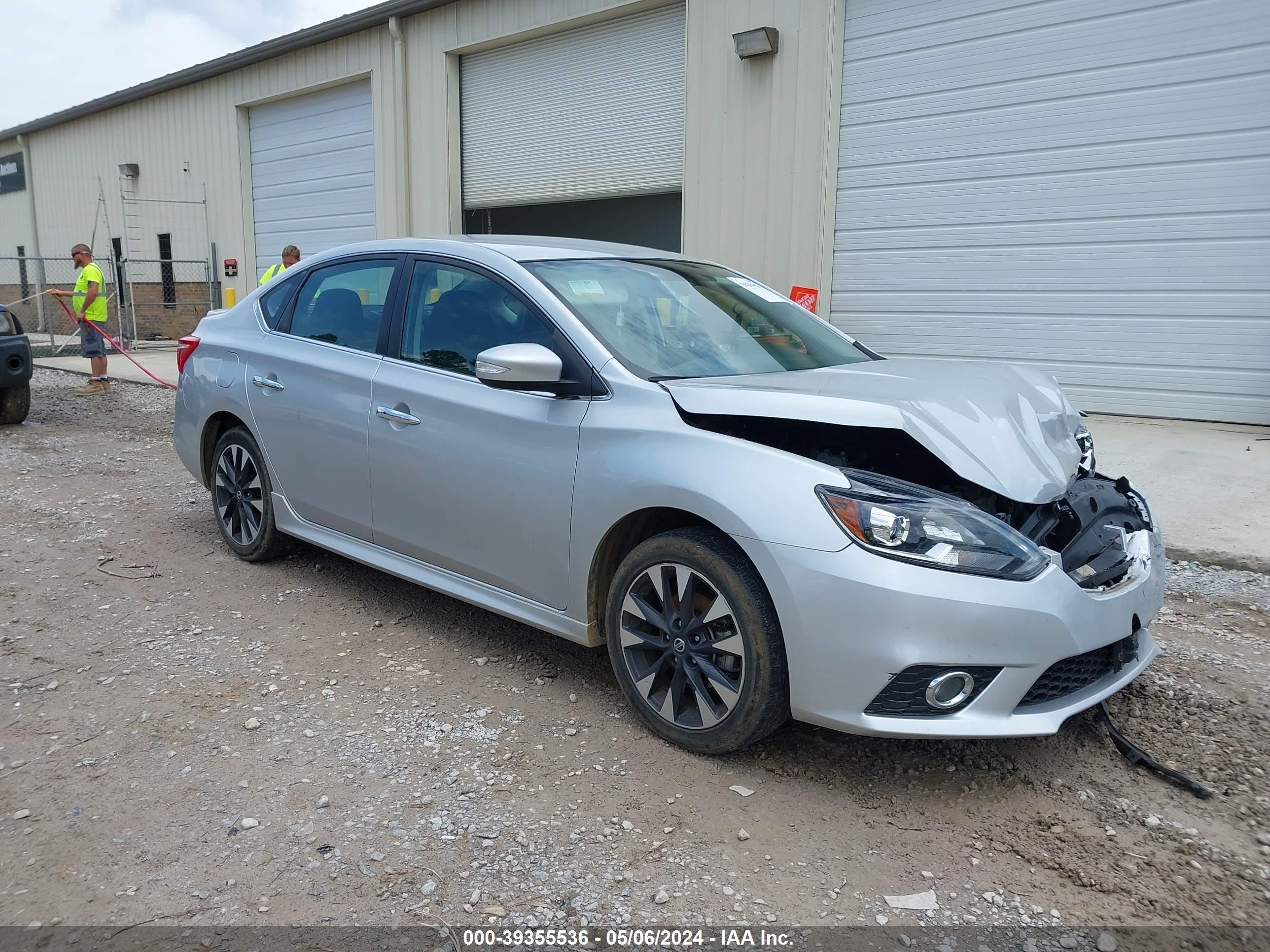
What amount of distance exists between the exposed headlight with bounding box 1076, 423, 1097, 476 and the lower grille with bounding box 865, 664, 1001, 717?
3.70 ft

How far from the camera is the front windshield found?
11.3ft

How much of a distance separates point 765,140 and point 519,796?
8528 millimetres

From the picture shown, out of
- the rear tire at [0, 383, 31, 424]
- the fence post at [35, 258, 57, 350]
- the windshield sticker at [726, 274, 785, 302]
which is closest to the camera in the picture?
the windshield sticker at [726, 274, 785, 302]

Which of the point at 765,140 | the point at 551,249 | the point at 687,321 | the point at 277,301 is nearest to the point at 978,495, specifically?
the point at 687,321

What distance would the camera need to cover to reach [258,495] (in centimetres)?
479

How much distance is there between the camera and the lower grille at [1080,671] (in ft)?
8.84

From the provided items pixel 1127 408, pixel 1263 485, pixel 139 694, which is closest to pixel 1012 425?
pixel 139 694

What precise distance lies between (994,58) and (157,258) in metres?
18.7

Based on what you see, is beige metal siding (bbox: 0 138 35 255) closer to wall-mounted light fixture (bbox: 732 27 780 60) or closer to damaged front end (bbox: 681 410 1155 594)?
wall-mounted light fixture (bbox: 732 27 780 60)

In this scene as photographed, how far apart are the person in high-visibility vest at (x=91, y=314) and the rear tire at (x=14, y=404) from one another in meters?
2.60

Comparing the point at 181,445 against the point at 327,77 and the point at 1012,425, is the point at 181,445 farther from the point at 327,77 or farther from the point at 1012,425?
the point at 327,77

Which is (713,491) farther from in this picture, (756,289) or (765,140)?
(765,140)

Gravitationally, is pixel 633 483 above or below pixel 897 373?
below

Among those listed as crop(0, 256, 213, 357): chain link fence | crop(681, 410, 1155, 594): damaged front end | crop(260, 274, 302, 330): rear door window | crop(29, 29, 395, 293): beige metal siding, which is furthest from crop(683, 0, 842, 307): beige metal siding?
crop(0, 256, 213, 357): chain link fence
